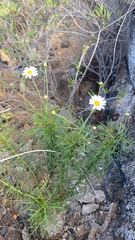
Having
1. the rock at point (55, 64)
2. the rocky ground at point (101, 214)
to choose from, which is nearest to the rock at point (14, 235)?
the rocky ground at point (101, 214)

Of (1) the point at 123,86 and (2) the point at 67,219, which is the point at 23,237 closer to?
(2) the point at 67,219

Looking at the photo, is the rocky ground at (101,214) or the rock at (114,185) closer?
the rocky ground at (101,214)

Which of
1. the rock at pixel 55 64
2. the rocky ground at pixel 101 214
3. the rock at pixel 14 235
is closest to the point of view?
the rocky ground at pixel 101 214

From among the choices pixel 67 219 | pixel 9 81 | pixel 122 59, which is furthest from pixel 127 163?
pixel 9 81

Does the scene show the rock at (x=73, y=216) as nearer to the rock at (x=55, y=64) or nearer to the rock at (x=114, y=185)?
the rock at (x=114, y=185)

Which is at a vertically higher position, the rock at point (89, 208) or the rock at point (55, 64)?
the rock at point (55, 64)

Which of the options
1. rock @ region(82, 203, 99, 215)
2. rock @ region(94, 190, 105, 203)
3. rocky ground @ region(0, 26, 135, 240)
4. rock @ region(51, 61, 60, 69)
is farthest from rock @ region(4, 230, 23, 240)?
rock @ region(51, 61, 60, 69)

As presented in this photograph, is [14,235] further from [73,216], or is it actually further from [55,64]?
[55,64]
